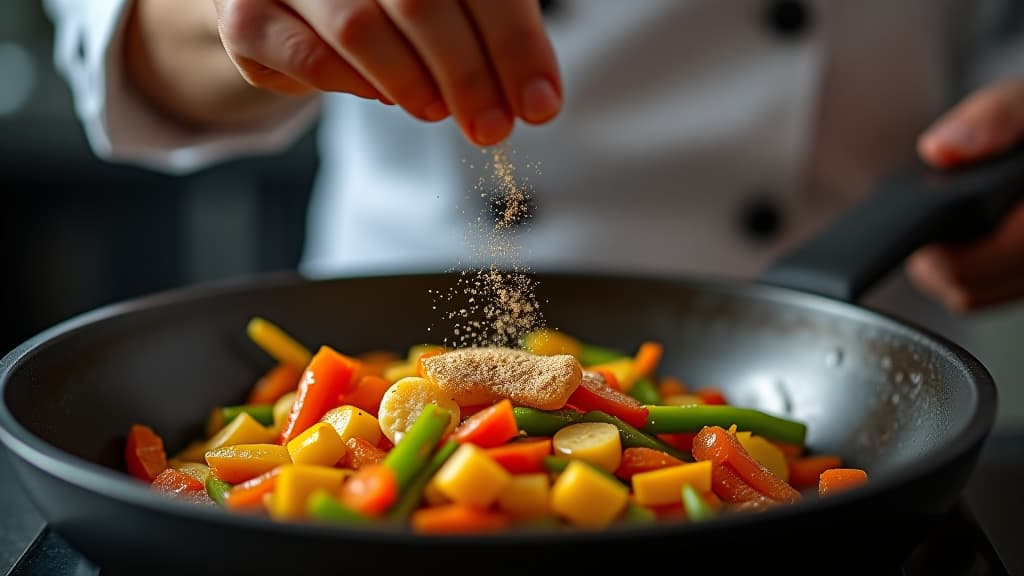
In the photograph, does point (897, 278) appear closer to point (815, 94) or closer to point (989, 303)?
point (989, 303)

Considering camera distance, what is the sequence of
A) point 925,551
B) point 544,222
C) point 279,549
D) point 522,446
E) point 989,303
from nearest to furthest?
1. point 279,549
2. point 522,446
3. point 925,551
4. point 989,303
5. point 544,222

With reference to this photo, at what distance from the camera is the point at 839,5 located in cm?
149

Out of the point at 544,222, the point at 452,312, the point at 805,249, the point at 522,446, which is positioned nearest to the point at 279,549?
the point at 522,446

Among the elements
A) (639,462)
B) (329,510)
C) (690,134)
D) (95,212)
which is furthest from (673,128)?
(95,212)

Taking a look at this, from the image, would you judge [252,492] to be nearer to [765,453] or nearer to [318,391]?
[318,391]

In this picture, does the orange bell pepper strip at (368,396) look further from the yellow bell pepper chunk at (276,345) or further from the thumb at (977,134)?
the thumb at (977,134)

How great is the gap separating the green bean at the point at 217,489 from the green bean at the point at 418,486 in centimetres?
17

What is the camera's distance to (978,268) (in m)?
1.30

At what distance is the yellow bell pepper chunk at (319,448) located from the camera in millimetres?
739

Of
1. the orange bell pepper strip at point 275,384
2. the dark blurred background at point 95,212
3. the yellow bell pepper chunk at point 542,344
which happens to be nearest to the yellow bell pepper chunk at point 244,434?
the orange bell pepper strip at point 275,384

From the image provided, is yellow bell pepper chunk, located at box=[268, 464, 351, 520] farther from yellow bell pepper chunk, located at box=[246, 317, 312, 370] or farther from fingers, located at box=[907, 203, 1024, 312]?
fingers, located at box=[907, 203, 1024, 312]

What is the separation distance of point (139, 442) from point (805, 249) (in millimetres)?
717

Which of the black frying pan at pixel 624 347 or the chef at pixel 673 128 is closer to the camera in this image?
the black frying pan at pixel 624 347

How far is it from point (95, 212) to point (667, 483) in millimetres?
2531
